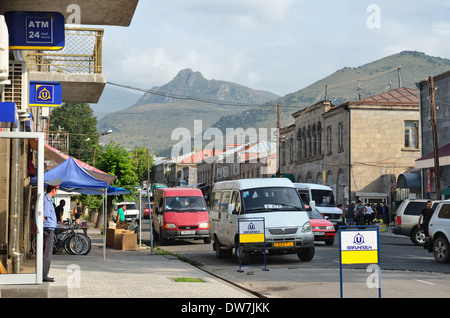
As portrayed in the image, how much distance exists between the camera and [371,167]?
53.4m

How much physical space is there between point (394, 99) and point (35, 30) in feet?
156

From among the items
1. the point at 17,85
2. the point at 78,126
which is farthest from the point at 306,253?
the point at 78,126

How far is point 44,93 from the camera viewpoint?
47.7 ft

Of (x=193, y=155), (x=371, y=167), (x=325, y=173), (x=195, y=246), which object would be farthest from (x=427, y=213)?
(x=193, y=155)

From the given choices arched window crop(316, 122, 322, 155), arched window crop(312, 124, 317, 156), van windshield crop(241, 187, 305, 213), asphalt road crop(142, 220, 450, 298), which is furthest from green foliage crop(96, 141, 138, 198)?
arched window crop(312, 124, 317, 156)

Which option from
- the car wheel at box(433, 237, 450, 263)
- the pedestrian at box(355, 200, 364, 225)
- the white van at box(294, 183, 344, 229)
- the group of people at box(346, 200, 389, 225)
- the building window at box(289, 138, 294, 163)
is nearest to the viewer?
the car wheel at box(433, 237, 450, 263)

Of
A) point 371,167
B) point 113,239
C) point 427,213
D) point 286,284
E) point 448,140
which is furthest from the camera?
point 371,167

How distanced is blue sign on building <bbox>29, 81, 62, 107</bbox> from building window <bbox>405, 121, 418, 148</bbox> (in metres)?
44.1

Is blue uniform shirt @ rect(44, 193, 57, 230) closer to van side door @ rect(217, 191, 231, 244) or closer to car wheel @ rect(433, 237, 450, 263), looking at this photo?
van side door @ rect(217, 191, 231, 244)

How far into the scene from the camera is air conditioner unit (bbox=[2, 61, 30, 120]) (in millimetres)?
12727

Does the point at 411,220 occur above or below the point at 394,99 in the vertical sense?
below

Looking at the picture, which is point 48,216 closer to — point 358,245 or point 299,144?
point 358,245

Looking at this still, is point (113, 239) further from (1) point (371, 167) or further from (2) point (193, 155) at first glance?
(2) point (193, 155)

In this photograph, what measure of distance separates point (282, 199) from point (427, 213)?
313 inches
